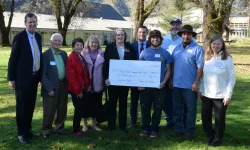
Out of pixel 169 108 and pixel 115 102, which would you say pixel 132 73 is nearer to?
pixel 115 102

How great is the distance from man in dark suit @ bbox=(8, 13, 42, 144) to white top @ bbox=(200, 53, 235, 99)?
306 centimetres

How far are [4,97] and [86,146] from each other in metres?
5.61

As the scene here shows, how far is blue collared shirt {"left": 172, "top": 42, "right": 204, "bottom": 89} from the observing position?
611 centimetres

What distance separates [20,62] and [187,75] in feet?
9.91

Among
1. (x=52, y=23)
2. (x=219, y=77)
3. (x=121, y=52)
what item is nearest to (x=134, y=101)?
(x=121, y=52)

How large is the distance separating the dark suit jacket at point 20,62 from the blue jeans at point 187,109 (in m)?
2.74

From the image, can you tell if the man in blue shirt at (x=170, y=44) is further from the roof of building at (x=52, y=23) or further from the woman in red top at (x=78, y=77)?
the roof of building at (x=52, y=23)

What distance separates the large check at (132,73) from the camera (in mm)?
6316

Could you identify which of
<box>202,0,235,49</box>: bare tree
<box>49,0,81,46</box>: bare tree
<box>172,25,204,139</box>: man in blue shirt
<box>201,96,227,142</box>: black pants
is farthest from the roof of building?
<box>201,96,227,142</box>: black pants

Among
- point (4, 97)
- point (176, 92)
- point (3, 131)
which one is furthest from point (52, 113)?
point (4, 97)

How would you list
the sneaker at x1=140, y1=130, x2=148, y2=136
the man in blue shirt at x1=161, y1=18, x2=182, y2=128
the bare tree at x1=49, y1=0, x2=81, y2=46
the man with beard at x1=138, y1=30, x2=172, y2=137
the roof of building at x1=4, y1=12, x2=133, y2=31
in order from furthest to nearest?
the roof of building at x1=4, y1=12, x2=133, y2=31
the bare tree at x1=49, y1=0, x2=81, y2=46
the man in blue shirt at x1=161, y1=18, x2=182, y2=128
the sneaker at x1=140, y1=130, x2=148, y2=136
the man with beard at x1=138, y1=30, x2=172, y2=137

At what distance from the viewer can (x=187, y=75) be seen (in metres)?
6.18

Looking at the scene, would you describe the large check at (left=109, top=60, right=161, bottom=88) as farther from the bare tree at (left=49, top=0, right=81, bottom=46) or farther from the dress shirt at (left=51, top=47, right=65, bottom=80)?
the bare tree at (left=49, top=0, right=81, bottom=46)

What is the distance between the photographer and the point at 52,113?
6480mm
